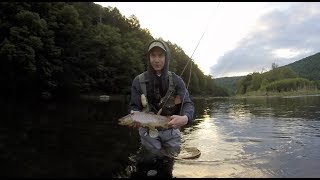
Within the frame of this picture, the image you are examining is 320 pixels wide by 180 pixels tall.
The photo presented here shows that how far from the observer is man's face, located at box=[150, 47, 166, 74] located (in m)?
6.82

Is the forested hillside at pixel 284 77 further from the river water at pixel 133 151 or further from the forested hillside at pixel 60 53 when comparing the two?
the river water at pixel 133 151

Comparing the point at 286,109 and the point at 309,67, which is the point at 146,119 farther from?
the point at 309,67

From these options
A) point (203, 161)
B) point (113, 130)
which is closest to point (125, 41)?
point (113, 130)

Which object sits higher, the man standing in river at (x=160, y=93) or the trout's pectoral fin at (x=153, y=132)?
the man standing in river at (x=160, y=93)

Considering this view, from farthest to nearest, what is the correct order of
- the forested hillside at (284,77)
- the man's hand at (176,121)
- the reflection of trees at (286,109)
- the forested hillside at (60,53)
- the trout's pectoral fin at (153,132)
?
Answer: the forested hillside at (284,77)
the forested hillside at (60,53)
the reflection of trees at (286,109)
the trout's pectoral fin at (153,132)
the man's hand at (176,121)

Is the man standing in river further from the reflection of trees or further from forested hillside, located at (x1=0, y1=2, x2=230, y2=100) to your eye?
forested hillside, located at (x1=0, y1=2, x2=230, y2=100)

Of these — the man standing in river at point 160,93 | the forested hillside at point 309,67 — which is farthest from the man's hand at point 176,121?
the forested hillside at point 309,67

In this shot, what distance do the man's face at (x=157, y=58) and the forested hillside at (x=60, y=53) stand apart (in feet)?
78.2

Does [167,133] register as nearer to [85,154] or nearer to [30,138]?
[85,154]

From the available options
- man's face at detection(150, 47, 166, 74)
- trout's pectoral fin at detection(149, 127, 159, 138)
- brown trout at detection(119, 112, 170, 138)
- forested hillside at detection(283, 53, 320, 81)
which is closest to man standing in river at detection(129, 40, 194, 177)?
man's face at detection(150, 47, 166, 74)

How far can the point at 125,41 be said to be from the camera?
89.6 meters

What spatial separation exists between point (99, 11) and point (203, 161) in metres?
88.0

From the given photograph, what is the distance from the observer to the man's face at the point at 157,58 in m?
6.82

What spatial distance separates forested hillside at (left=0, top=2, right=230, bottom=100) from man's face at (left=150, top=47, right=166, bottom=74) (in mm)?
23825
